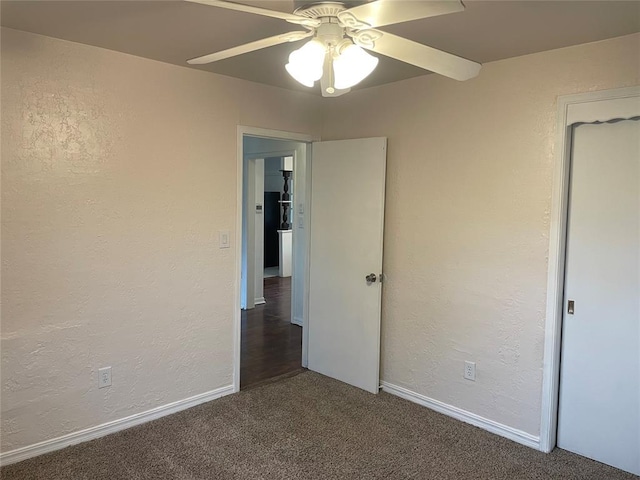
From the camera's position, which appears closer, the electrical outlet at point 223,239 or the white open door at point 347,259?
the electrical outlet at point 223,239

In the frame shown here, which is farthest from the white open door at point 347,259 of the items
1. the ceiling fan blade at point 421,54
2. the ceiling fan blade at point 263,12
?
the ceiling fan blade at point 263,12

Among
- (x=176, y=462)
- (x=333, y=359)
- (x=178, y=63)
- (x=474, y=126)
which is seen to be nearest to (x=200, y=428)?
(x=176, y=462)

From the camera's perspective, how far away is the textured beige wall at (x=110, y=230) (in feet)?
8.29

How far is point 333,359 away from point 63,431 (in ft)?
6.46

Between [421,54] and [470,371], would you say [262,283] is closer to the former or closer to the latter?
[470,371]

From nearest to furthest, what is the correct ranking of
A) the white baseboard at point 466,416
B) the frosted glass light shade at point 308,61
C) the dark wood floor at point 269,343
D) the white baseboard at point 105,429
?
1. the frosted glass light shade at point 308,61
2. the white baseboard at point 105,429
3. the white baseboard at point 466,416
4. the dark wood floor at point 269,343

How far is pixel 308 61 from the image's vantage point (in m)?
1.69

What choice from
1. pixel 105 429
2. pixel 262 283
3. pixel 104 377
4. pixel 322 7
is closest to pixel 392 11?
pixel 322 7

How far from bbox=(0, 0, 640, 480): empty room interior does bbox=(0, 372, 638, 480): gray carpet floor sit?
18mm

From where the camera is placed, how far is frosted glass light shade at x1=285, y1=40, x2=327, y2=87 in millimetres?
1657

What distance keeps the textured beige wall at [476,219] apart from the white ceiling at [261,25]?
21 cm

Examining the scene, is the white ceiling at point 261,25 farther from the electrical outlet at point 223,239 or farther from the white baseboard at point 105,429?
the white baseboard at point 105,429

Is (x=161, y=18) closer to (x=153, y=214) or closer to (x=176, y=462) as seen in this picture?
(x=153, y=214)

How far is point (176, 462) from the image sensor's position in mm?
2617
